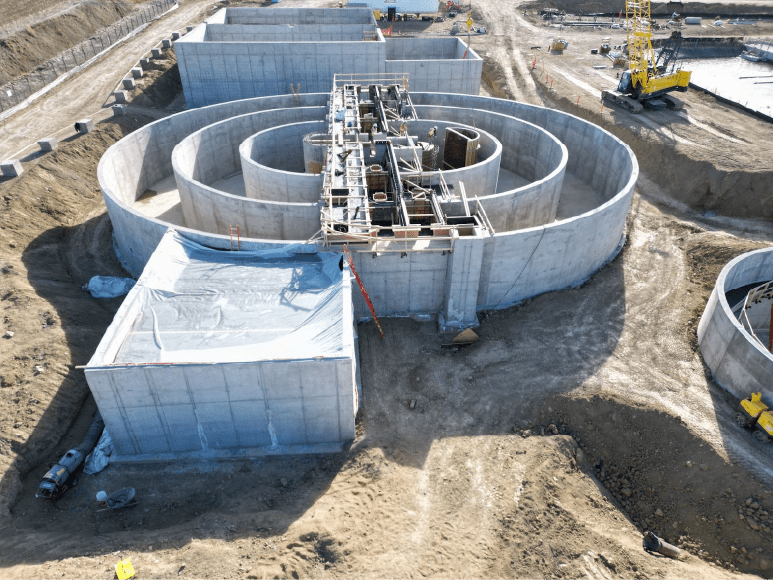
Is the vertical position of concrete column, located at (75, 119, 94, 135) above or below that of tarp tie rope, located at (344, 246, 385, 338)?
above

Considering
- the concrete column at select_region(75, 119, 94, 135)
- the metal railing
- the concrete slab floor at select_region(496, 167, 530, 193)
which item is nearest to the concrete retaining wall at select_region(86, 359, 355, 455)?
the metal railing

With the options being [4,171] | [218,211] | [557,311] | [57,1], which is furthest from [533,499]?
[57,1]

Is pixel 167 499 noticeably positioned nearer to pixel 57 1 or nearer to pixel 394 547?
pixel 394 547

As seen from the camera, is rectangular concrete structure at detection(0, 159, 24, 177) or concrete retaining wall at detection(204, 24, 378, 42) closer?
rectangular concrete structure at detection(0, 159, 24, 177)

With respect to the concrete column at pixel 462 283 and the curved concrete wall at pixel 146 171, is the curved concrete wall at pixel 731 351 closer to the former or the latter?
the concrete column at pixel 462 283

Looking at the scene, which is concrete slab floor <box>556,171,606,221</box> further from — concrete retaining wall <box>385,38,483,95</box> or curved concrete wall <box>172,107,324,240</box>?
curved concrete wall <box>172,107,324,240</box>

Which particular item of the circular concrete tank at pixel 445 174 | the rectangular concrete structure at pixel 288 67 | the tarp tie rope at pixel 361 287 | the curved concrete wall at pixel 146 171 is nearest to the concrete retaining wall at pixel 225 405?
the tarp tie rope at pixel 361 287
